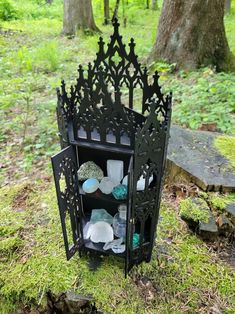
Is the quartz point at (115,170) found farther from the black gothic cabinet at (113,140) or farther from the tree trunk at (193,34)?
the tree trunk at (193,34)

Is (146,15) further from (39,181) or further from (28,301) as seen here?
(28,301)

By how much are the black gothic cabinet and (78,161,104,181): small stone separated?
0.05 meters

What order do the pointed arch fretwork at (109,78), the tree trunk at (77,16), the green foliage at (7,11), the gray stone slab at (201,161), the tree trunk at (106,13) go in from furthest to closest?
the green foliage at (7,11), the tree trunk at (106,13), the tree trunk at (77,16), the gray stone slab at (201,161), the pointed arch fretwork at (109,78)

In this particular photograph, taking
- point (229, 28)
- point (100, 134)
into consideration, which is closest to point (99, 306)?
point (100, 134)

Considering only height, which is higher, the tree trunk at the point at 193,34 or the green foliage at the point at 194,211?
the tree trunk at the point at 193,34

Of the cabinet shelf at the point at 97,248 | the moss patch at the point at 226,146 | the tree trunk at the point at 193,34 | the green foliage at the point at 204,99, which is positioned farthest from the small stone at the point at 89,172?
the tree trunk at the point at 193,34

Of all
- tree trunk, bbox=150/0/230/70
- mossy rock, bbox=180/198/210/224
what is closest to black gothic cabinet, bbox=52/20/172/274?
mossy rock, bbox=180/198/210/224

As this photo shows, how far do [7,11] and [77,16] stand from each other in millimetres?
4088

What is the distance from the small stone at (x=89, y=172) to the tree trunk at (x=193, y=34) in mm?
2939

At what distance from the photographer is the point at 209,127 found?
2.50m

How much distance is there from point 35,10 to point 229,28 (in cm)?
743

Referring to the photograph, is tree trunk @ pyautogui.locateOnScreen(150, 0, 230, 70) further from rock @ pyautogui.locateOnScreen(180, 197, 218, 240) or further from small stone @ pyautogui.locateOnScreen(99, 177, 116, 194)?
small stone @ pyautogui.locateOnScreen(99, 177, 116, 194)

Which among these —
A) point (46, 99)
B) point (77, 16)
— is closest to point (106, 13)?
point (77, 16)

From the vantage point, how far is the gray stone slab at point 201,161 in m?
1.73
